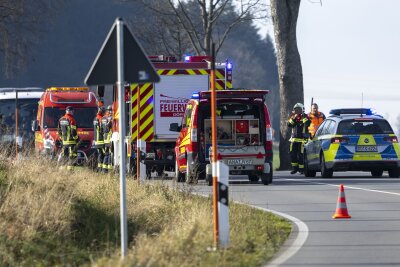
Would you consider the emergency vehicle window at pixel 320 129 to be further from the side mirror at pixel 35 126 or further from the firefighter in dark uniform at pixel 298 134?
the side mirror at pixel 35 126

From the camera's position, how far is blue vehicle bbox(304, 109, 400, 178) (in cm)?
2902

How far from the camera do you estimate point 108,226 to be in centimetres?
1703

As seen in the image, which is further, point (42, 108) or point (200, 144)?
point (42, 108)

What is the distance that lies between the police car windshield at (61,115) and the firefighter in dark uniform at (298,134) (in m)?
8.50

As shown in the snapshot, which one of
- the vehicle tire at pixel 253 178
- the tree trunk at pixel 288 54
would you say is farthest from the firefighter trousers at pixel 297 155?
the tree trunk at pixel 288 54

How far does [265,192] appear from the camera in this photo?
24.3 metres

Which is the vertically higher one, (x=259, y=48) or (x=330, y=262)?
(x=259, y=48)

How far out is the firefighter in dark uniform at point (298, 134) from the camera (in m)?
32.0

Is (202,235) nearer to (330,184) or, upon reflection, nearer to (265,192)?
(265,192)

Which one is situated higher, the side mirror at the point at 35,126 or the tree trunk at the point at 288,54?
the tree trunk at the point at 288,54

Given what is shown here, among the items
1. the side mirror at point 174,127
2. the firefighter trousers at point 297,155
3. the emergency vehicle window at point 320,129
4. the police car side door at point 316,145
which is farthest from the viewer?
the firefighter trousers at point 297,155

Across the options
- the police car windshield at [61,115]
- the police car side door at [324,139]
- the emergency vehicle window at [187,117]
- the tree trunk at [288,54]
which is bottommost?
the police car side door at [324,139]

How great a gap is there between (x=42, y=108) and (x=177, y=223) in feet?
78.7

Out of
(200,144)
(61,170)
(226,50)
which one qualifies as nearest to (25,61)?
(200,144)
